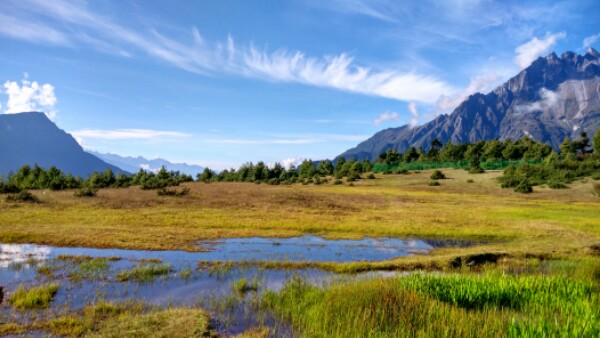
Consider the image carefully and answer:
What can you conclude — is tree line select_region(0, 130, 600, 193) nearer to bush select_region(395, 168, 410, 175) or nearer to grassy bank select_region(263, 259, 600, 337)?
bush select_region(395, 168, 410, 175)

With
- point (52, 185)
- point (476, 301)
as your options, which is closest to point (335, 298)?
point (476, 301)

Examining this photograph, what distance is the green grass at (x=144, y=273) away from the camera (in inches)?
712

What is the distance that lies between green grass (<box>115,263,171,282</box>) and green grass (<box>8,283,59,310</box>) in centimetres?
321

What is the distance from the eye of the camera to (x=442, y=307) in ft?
40.5

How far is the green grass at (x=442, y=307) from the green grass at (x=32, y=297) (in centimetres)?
885

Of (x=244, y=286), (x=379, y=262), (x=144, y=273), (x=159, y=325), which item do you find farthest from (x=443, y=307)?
(x=144, y=273)

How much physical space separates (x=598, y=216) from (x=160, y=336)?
172 ft

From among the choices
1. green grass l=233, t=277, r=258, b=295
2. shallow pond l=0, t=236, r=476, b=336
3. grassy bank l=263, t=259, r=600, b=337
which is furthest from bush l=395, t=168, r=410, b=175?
green grass l=233, t=277, r=258, b=295

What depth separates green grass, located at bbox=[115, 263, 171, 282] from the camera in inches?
712

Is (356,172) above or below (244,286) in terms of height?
above

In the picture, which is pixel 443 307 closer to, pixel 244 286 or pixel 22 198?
pixel 244 286

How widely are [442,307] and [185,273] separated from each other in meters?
13.2

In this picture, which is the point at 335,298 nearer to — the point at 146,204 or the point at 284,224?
the point at 284,224

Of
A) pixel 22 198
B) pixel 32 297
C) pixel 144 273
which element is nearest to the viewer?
pixel 32 297
